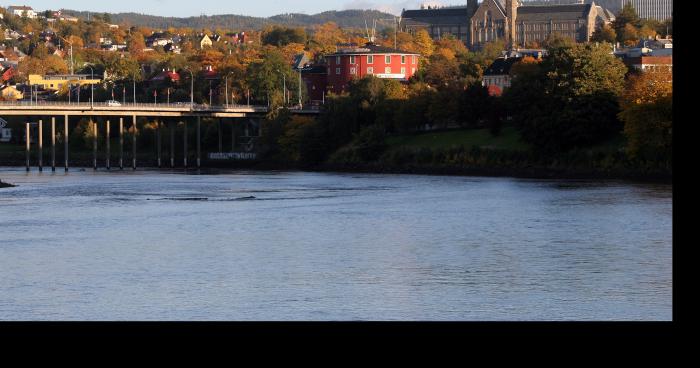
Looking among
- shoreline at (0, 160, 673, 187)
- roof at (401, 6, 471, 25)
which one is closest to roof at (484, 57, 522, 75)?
shoreline at (0, 160, 673, 187)

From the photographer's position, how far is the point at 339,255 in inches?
953

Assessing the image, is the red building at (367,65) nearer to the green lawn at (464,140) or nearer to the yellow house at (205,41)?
the green lawn at (464,140)

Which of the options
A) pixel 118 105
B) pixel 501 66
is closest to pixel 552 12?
pixel 501 66

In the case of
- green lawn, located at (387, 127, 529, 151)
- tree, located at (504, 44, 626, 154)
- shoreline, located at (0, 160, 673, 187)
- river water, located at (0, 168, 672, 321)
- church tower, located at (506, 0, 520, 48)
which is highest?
church tower, located at (506, 0, 520, 48)

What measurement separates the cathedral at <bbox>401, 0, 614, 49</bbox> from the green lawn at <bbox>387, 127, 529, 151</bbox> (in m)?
89.3

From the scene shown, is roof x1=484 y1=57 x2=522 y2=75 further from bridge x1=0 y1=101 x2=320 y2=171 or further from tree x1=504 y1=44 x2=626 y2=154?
tree x1=504 y1=44 x2=626 y2=154

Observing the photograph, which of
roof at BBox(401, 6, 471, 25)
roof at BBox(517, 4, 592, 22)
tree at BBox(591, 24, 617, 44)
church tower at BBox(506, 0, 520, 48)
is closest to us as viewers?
tree at BBox(591, 24, 617, 44)

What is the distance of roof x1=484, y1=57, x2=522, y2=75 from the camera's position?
302 feet

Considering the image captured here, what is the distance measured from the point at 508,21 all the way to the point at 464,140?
106983 mm

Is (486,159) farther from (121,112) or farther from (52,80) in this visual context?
(52,80)

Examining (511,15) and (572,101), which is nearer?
(572,101)

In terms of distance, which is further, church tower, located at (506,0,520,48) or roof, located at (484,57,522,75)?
church tower, located at (506,0,520,48)

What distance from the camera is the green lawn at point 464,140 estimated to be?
67000 mm
